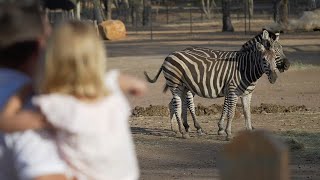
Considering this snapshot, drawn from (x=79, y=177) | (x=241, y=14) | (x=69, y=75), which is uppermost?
(x=69, y=75)

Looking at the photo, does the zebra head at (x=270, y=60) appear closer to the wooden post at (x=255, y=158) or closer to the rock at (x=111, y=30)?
the wooden post at (x=255, y=158)

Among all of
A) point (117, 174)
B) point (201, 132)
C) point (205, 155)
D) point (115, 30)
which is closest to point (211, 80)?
point (201, 132)

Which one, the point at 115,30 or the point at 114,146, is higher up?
the point at 114,146

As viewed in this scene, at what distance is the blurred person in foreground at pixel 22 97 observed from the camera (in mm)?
3467

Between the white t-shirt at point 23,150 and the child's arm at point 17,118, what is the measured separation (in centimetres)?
4

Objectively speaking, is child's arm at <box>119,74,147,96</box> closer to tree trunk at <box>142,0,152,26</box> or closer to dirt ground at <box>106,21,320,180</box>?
dirt ground at <box>106,21,320,180</box>

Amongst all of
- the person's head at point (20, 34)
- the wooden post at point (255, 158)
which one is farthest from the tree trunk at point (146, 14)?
the wooden post at point (255, 158)

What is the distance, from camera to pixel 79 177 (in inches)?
140

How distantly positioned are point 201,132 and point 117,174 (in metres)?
14.3

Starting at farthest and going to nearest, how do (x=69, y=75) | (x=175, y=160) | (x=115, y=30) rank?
(x=115, y=30) → (x=175, y=160) → (x=69, y=75)

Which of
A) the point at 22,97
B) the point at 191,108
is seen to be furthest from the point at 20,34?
the point at 191,108

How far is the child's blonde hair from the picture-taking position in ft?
11.3

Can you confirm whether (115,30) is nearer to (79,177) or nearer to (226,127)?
(226,127)

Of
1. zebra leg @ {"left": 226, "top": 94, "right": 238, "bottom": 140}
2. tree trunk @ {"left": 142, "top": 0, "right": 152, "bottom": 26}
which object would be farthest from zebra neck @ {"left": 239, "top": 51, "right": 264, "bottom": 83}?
tree trunk @ {"left": 142, "top": 0, "right": 152, "bottom": 26}
